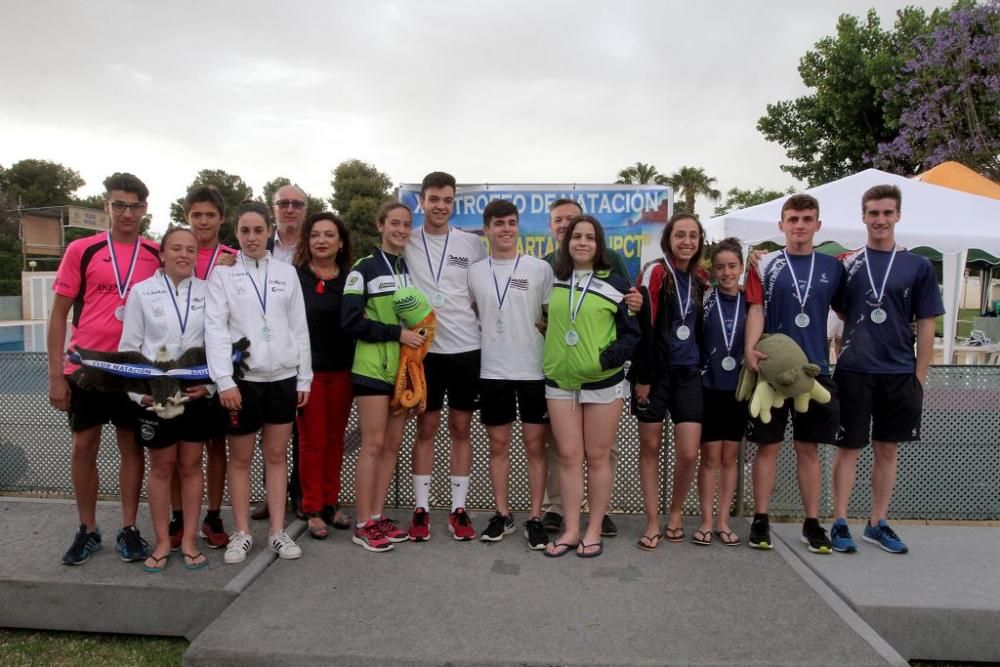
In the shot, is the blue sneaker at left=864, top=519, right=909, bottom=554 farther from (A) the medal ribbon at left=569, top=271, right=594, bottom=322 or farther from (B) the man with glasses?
(B) the man with glasses

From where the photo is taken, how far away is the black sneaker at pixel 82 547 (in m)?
3.47

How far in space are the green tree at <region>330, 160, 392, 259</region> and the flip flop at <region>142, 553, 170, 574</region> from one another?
32833 millimetres

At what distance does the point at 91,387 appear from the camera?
10.8 feet

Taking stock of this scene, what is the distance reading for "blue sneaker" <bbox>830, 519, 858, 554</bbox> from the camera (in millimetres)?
3773

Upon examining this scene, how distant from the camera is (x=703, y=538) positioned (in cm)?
385

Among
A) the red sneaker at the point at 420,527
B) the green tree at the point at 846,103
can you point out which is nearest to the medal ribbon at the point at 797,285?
the red sneaker at the point at 420,527

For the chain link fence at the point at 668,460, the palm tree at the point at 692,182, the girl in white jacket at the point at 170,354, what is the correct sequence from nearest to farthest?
Result: the girl in white jacket at the point at 170,354
the chain link fence at the point at 668,460
the palm tree at the point at 692,182

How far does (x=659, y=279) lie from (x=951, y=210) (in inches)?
254

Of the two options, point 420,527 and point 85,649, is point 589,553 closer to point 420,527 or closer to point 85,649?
point 420,527

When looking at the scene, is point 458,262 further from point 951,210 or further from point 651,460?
point 951,210

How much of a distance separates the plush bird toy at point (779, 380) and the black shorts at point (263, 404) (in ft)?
8.23

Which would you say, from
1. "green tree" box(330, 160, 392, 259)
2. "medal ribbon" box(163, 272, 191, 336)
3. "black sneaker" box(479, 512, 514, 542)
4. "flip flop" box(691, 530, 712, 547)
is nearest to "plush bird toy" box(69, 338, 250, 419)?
"medal ribbon" box(163, 272, 191, 336)

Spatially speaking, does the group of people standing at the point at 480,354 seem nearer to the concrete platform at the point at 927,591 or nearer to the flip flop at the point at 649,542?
the flip flop at the point at 649,542

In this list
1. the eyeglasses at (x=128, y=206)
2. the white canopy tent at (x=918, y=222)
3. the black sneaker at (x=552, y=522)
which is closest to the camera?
the eyeglasses at (x=128, y=206)
